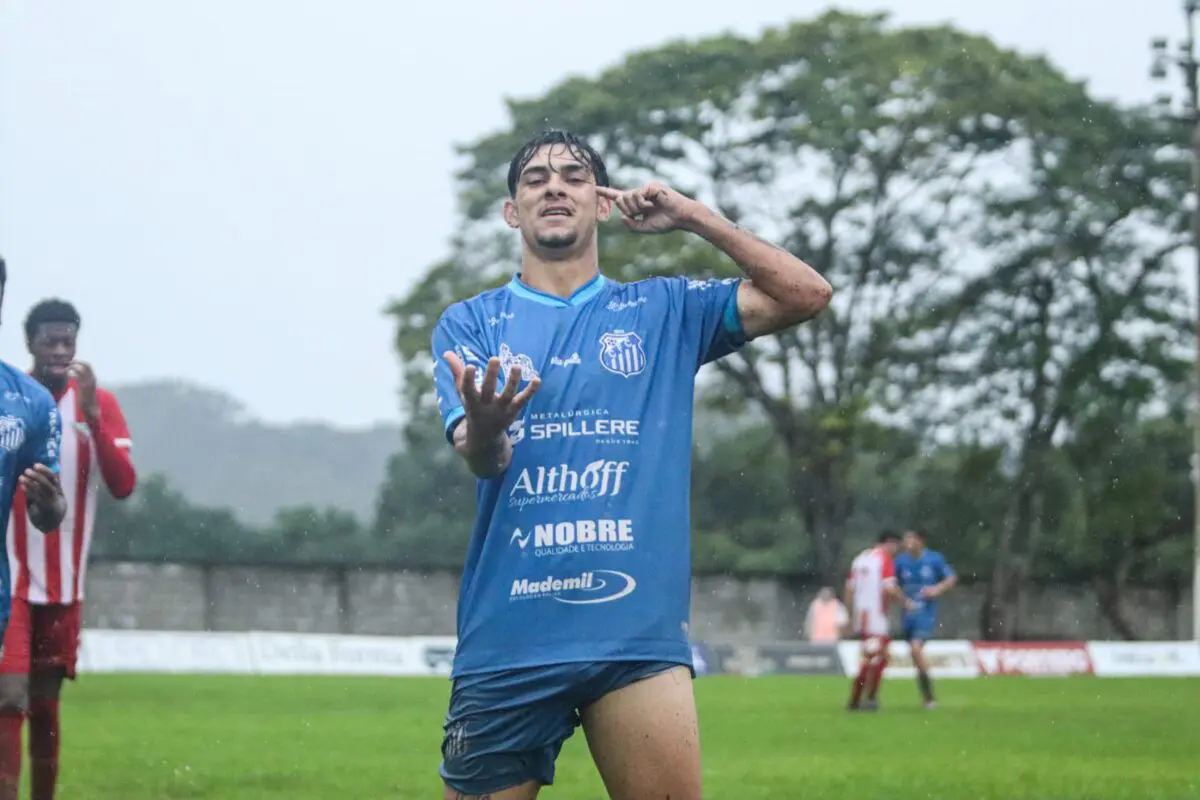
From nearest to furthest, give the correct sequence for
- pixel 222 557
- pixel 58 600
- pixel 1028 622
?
pixel 58 600
pixel 222 557
pixel 1028 622

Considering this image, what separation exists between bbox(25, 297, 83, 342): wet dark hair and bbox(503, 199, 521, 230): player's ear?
3890 millimetres

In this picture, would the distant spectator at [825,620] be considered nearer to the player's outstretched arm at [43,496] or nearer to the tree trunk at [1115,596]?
the tree trunk at [1115,596]

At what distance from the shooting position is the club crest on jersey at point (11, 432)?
7297 mm

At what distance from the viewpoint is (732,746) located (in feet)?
50.2

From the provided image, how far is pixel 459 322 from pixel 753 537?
2007 inches

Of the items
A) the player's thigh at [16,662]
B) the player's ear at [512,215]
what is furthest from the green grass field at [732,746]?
the player's ear at [512,215]

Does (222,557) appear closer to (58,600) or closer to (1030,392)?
(1030,392)

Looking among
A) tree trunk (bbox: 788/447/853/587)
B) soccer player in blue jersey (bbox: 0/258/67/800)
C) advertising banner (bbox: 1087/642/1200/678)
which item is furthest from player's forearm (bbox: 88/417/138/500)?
tree trunk (bbox: 788/447/853/587)

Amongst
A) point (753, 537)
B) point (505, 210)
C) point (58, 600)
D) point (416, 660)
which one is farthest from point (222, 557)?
point (505, 210)

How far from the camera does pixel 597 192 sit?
214 inches

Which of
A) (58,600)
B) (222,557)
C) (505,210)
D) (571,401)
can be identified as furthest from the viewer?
(222,557)

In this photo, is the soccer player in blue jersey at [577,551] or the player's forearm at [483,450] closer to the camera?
the player's forearm at [483,450]

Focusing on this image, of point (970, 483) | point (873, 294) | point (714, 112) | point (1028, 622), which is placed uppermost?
point (714, 112)

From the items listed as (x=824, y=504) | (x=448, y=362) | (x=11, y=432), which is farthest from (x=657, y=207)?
(x=824, y=504)
